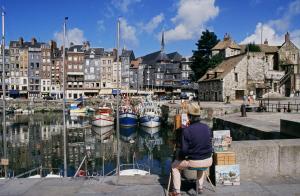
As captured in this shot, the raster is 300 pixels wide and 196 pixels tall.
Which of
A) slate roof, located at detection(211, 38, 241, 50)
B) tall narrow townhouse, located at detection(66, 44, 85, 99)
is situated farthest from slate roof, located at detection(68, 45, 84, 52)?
→ slate roof, located at detection(211, 38, 241, 50)

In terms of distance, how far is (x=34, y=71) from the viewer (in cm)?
10169

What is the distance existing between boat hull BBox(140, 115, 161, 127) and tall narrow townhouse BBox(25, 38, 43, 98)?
66.2 m

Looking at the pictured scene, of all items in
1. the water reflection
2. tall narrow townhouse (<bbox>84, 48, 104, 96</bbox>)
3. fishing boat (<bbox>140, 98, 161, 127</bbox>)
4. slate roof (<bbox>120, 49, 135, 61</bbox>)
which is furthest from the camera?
slate roof (<bbox>120, 49, 135, 61</bbox>)

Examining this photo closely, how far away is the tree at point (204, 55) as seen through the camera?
2943 inches

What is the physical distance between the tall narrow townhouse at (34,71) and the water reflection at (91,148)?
5741cm

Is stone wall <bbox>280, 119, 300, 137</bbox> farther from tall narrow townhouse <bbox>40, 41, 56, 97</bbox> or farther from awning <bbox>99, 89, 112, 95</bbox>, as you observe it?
tall narrow townhouse <bbox>40, 41, 56, 97</bbox>

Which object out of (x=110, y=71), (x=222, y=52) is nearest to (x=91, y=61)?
(x=110, y=71)

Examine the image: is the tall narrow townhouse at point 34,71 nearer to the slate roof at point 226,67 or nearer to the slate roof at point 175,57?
the slate roof at point 175,57

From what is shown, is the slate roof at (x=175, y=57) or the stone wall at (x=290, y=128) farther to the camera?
the slate roof at (x=175, y=57)

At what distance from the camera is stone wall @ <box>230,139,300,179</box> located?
725 centimetres

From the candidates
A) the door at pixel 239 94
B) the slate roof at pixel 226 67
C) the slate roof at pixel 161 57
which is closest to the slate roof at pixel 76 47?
the slate roof at pixel 161 57

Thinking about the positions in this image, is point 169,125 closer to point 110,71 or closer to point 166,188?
point 166,188

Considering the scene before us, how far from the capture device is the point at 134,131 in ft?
141

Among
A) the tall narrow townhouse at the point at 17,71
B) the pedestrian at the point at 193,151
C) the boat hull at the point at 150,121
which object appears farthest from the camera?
the tall narrow townhouse at the point at 17,71
